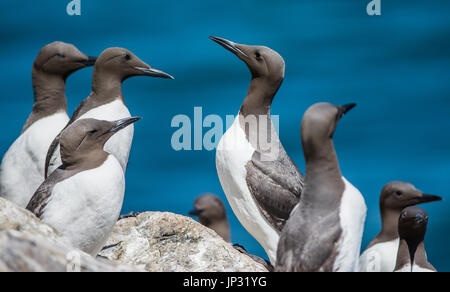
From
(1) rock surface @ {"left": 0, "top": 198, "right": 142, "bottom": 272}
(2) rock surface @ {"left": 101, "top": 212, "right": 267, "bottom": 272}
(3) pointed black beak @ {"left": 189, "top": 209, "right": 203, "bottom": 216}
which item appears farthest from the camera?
(3) pointed black beak @ {"left": 189, "top": 209, "right": 203, "bottom": 216}

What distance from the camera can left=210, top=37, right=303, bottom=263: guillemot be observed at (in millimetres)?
7109

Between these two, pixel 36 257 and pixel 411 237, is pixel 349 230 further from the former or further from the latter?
pixel 36 257

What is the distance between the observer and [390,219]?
7.57m

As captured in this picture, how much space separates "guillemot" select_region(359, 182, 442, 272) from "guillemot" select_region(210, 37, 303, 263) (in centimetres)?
90

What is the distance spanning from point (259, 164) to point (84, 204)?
1.78m

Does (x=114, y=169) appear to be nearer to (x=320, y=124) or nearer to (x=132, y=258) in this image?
(x=132, y=258)

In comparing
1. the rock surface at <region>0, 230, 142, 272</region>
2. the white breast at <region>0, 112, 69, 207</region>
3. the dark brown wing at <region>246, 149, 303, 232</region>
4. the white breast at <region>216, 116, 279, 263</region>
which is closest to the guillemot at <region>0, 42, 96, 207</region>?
the white breast at <region>0, 112, 69, 207</region>

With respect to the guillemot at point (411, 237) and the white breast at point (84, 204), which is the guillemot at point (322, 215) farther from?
the white breast at point (84, 204)

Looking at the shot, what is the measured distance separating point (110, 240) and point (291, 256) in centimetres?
260

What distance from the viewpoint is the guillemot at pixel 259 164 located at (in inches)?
280

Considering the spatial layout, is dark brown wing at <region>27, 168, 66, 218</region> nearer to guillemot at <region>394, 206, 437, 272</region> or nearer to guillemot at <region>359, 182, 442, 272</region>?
guillemot at <region>359, 182, 442, 272</region>

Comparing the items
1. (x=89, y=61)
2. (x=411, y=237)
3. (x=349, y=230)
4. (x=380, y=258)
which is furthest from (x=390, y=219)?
(x=89, y=61)
